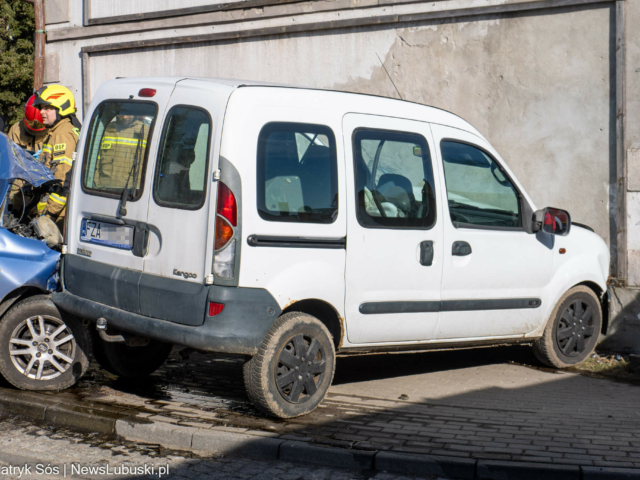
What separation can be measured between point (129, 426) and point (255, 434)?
837 millimetres

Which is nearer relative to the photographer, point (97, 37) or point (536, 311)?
point (536, 311)

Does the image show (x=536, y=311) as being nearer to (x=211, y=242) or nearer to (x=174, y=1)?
(x=211, y=242)

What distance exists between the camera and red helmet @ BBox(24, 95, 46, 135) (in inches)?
296

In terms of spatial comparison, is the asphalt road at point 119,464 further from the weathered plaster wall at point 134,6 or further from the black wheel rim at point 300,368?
the weathered plaster wall at point 134,6

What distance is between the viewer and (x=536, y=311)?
6633 mm

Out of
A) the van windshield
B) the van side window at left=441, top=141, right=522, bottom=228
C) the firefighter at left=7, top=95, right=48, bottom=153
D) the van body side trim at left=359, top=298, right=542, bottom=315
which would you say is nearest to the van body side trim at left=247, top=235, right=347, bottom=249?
the van body side trim at left=359, top=298, right=542, bottom=315

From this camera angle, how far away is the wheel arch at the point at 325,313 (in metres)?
5.33

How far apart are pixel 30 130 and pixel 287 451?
469cm

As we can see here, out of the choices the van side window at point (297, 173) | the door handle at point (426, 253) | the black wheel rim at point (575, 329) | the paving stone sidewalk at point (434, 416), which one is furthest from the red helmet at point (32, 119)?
the black wheel rim at point (575, 329)

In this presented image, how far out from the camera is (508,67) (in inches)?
347

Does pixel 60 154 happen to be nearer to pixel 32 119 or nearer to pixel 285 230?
pixel 32 119

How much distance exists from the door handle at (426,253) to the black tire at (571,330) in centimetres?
176

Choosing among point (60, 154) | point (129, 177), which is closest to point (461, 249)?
point (129, 177)

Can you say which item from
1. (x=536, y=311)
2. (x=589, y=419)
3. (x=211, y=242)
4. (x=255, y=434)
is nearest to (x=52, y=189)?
(x=211, y=242)
